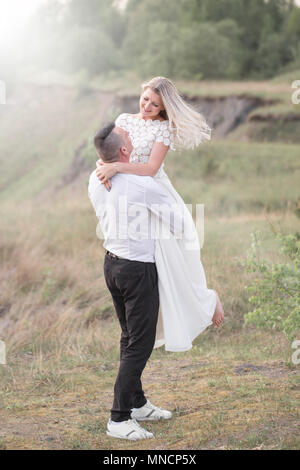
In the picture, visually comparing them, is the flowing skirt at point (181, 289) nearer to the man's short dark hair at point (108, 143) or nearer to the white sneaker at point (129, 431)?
the man's short dark hair at point (108, 143)

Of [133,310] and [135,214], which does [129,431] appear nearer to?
[133,310]

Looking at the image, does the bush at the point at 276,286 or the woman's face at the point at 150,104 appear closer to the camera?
the woman's face at the point at 150,104

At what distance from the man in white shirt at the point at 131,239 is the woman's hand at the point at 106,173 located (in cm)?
4

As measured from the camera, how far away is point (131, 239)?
3.41 meters

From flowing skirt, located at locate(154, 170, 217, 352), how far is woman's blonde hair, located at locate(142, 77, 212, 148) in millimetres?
294

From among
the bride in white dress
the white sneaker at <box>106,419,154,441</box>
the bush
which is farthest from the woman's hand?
the bush

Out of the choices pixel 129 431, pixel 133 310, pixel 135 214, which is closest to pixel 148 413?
pixel 129 431

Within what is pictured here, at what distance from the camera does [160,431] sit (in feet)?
12.8

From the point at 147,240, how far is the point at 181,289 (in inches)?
15.7

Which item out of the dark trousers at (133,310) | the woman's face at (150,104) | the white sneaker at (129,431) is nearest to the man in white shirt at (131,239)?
the dark trousers at (133,310)

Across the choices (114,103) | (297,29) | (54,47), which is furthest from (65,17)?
(114,103)

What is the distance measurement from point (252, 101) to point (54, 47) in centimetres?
3975

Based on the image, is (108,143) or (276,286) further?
(276,286)

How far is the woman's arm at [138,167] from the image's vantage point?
3286mm
